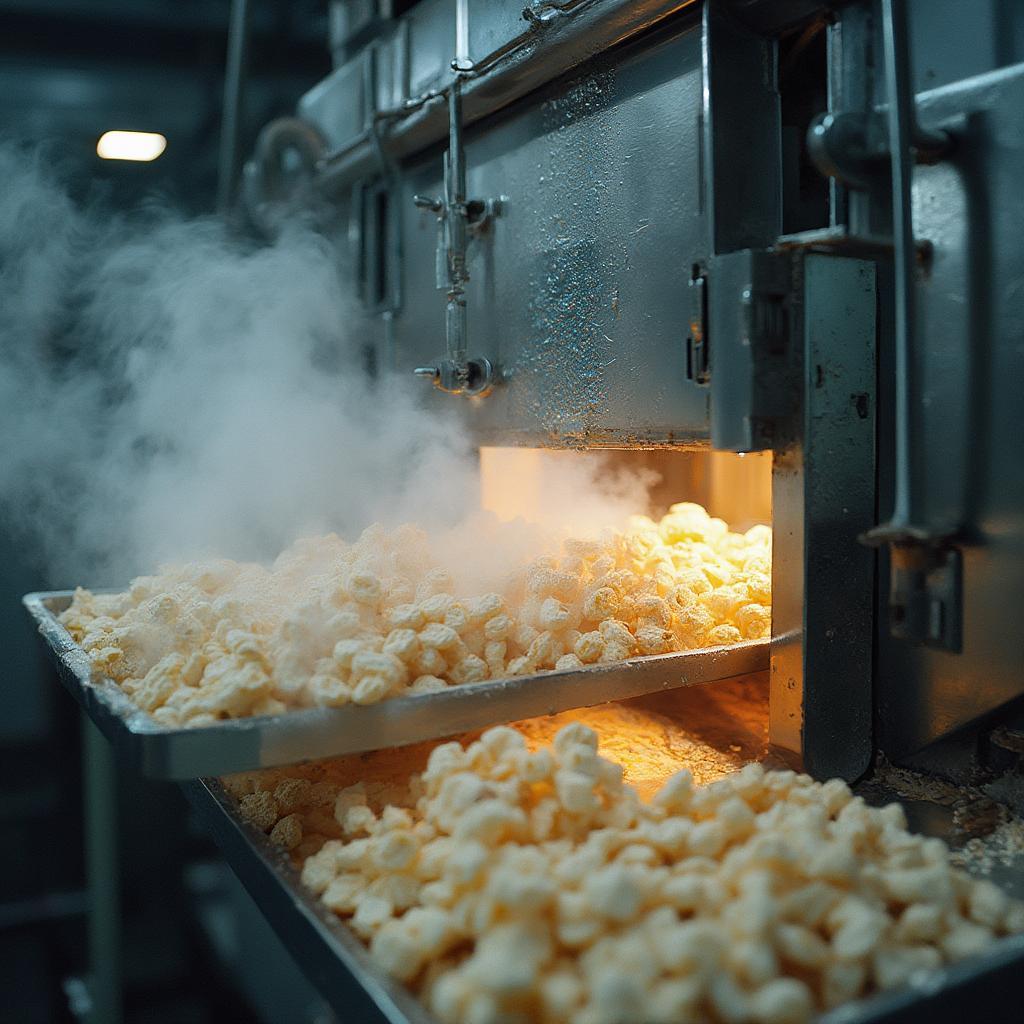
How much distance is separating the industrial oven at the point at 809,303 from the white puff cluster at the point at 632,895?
7 cm

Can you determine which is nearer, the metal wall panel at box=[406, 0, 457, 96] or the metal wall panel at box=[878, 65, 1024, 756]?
the metal wall panel at box=[878, 65, 1024, 756]

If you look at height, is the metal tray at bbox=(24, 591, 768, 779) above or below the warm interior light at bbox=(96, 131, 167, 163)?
below

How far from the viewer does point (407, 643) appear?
5.25ft

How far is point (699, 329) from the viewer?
1793 millimetres

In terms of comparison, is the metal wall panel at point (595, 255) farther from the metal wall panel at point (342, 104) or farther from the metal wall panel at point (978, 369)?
the metal wall panel at point (342, 104)

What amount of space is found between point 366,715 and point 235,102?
271 cm

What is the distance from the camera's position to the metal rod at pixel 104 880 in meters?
2.98

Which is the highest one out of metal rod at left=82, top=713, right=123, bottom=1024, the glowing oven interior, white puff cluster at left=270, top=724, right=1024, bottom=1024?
the glowing oven interior

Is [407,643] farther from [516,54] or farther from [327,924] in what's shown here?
[516,54]

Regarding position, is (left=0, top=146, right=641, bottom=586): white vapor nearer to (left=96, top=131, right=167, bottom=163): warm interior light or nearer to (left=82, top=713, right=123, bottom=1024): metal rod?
(left=96, top=131, right=167, bottom=163): warm interior light

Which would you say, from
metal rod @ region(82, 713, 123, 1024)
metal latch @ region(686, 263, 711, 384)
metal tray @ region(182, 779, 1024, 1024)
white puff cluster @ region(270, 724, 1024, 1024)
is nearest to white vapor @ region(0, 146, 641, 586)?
metal rod @ region(82, 713, 123, 1024)

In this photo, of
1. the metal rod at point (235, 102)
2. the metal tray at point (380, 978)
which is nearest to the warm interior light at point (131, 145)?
the metal rod at point (235, 102)

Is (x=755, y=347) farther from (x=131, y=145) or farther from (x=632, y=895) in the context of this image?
(x=131, y=145)

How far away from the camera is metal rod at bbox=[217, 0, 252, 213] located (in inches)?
133
